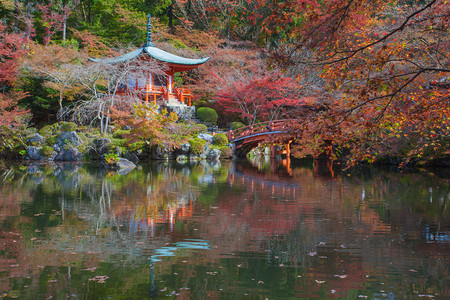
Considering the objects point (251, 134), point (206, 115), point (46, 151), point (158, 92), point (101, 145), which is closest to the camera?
point (101, 145)

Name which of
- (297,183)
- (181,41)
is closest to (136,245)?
(297,183)

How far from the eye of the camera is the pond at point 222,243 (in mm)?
3959

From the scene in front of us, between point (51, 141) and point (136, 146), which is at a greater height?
point (51, 141)

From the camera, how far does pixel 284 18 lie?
5.44 metres

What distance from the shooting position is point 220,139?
2212 centimetres

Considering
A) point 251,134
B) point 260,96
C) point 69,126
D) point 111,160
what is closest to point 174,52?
point 260,96

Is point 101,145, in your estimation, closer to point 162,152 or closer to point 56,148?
point 56,148

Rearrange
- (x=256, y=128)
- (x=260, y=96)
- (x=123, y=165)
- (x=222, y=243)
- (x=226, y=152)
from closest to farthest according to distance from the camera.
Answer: (x=222, y=243) < (x=123, y=165) < (x=256, y=128) < (x=226, y=152) < (x=260, y=96)

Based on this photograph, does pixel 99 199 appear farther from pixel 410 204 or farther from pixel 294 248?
pixel 410 204

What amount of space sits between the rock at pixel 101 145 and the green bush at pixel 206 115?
7.71 m

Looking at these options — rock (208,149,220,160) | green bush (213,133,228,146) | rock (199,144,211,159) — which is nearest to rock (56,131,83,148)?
rock (199,144,211,159)

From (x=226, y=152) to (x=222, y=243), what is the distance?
16.7 m

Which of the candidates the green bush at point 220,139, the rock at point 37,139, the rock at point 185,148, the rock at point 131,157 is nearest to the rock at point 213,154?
the green bush at point 220,139

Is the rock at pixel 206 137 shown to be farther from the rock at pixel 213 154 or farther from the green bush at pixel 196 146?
the green bush at pixel 196 146
